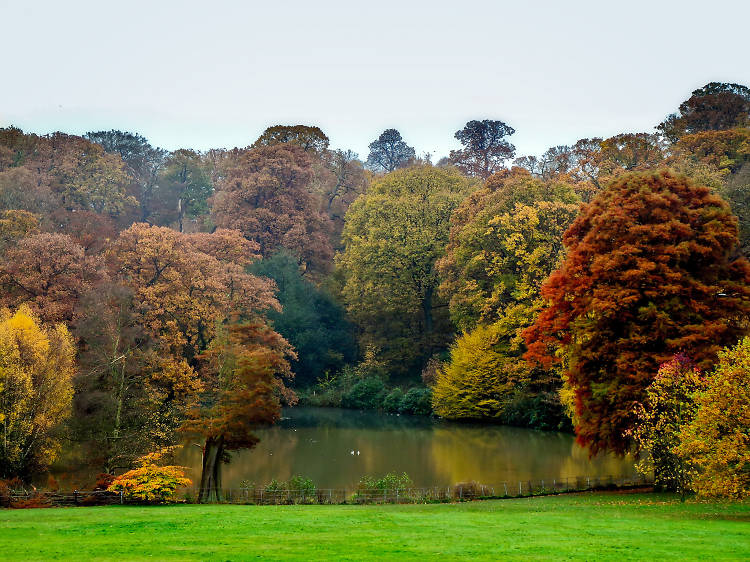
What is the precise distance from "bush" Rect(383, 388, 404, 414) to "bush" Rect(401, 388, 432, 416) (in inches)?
28.6

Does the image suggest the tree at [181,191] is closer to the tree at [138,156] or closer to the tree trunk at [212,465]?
the tree at [138,156]

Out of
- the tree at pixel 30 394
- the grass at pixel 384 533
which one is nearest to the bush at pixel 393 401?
the tree at pixel 30 394

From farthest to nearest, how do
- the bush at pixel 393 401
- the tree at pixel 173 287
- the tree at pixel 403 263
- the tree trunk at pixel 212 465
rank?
1. the tree at pixel 403 263
2. the bush at pixel 393 401
3. the tree at pixel 173 287
4. the tree trunk at pixel 212 465

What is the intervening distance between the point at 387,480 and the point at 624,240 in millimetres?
12812

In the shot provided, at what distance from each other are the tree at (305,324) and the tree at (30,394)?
3048cm

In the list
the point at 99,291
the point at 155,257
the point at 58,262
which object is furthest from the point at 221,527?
the point at 155,257

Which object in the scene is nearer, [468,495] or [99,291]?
[468,495]

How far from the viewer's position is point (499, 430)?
150 ft

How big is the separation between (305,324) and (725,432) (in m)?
46.7

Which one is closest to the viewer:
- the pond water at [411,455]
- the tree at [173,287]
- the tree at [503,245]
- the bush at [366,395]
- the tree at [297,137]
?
the pond water at [411,455]

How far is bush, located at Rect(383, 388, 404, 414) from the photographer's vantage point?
55562mm

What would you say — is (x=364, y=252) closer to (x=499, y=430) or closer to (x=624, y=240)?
(x=499, y=430)

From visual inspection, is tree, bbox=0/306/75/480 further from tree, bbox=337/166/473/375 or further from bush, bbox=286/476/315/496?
tree, bbox=337/166/473/375

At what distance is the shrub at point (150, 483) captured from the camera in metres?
24.3
